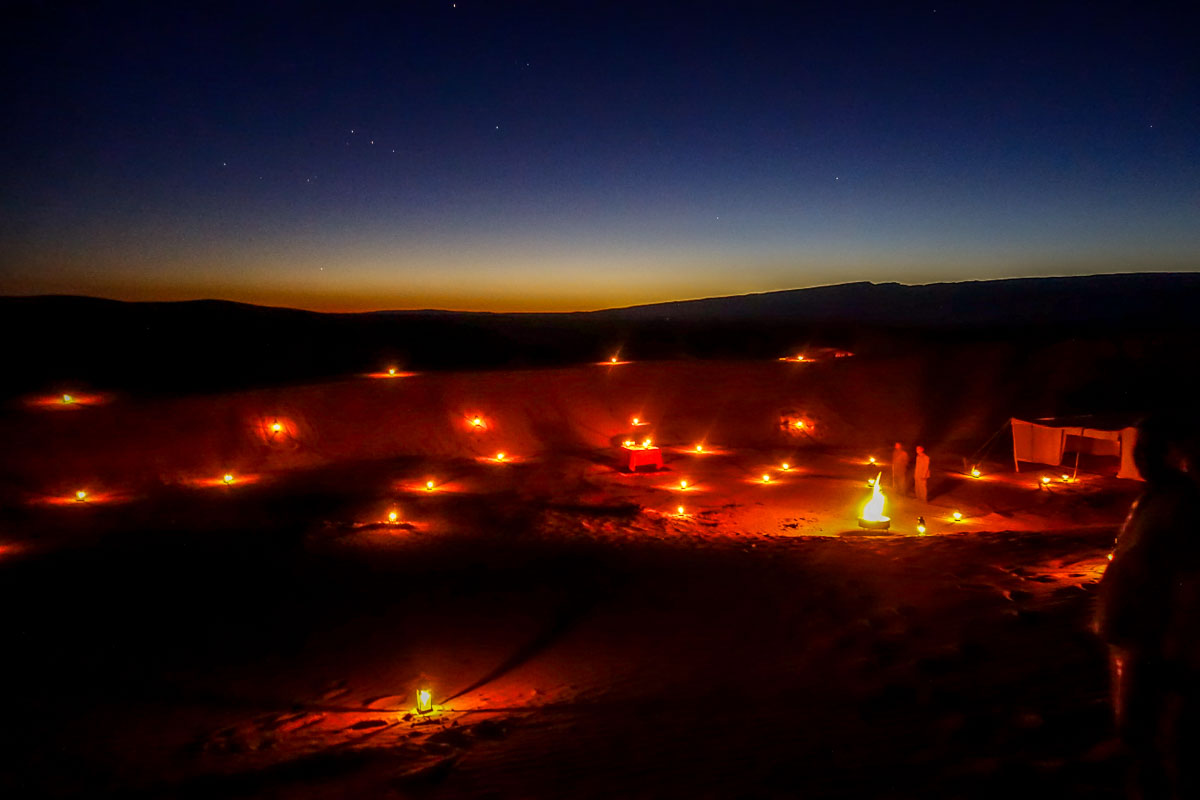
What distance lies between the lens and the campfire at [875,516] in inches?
482

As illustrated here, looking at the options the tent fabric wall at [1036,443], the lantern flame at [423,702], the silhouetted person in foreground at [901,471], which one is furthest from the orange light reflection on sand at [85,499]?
the tent fabric wall at [1036,443]

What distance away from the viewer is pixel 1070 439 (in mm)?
17688

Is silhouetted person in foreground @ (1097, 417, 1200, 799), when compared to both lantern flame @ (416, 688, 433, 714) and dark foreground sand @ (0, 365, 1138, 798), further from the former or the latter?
lantern flame @ (416, 688, 433, 714)

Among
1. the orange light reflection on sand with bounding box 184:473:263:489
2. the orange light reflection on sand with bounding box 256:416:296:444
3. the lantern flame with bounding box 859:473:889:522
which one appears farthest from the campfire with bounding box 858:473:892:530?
the orange light reflection on sand with bounding box 256:416:296:444

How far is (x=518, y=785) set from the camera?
4461mm

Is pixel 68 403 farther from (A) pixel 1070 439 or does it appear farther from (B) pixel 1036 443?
(A) pixel 1070 439

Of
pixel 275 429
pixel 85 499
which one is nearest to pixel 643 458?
pixel 275 429

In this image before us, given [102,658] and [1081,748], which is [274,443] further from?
[1081,748]

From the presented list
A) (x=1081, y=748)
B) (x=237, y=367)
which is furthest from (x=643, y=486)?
(x=237, y=367)

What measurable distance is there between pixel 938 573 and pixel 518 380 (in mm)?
16615

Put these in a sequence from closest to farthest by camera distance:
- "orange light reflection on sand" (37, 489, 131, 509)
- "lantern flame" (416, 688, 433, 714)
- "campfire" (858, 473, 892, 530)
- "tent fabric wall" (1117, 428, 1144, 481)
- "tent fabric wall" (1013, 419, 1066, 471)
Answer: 1. "lantern flame" (416, 688, 433, 714)
2. "campfire" (858, 473, 892, 530)
3. "orange light reflection on sand" (37, 489, 131, 509)
4. "tent fabric wall" (1117, 428, 1144, 481)
5. "tent fabric wall" (1013, 419, 1066, 471)

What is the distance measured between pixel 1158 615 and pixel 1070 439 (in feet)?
58.5

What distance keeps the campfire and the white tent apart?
7.55 m

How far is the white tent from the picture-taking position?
54.0 ft
